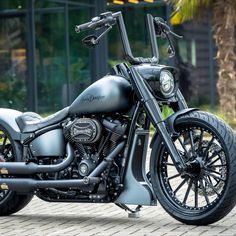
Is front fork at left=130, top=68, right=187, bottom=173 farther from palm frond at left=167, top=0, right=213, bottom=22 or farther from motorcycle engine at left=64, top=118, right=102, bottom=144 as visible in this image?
palm frond at left=167, top=0, right=213, bottom=22

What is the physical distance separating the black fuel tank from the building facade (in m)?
13.1

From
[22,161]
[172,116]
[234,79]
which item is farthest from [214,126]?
[234,79]

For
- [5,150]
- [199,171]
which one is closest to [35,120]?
[5,150]

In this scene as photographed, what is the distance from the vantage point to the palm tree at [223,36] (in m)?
19.5

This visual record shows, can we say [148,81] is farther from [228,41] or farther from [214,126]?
[228,41]

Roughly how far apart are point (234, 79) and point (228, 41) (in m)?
0.86

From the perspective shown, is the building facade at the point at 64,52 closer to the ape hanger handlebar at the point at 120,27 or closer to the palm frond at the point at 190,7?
the palm frond at the point at 190,7

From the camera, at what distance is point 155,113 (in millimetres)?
6738

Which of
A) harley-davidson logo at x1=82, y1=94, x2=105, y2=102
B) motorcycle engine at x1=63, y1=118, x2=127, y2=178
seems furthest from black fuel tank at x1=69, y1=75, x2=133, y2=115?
motorcycle engine at x1=63, y1=118, x2=127, y2=178

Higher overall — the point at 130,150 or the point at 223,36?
the point at 223,36

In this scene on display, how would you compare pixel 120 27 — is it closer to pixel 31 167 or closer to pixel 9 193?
pixel 31 167

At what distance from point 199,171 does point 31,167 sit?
4.73 feet

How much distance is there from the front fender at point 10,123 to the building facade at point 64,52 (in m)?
12.4

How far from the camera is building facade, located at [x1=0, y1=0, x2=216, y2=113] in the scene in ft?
66.6
